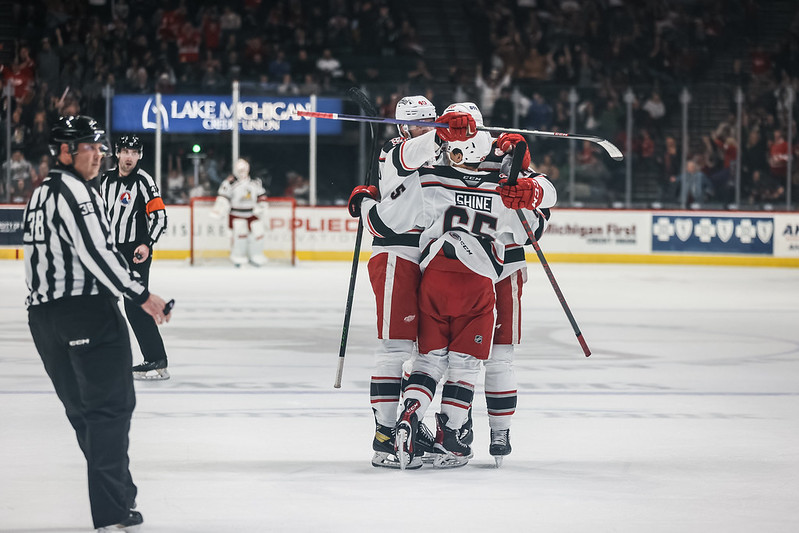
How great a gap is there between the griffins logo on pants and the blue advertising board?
40.5 feet

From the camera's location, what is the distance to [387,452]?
495cm

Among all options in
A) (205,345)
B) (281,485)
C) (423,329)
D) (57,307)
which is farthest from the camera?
(205,345)

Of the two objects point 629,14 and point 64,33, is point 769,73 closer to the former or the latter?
point 629,14

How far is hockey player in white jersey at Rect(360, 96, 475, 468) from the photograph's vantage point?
A: 16.3ft

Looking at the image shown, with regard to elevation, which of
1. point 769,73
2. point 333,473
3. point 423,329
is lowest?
point 333,473

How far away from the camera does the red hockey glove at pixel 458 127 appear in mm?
4719

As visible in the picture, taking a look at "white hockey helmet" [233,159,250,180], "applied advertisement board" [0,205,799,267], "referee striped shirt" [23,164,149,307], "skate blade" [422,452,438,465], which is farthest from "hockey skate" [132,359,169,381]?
"applied advertisement board" [0,205,799,267]

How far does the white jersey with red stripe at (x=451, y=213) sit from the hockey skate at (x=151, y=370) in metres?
2.68

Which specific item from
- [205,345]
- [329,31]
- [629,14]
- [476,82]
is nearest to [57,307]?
[205,345]

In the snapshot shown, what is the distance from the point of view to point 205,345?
8.82m

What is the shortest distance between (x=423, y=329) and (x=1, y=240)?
13107 mm

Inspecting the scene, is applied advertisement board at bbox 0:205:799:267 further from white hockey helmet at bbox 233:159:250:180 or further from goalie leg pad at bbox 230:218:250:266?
white hockey helmet at bbox 233:159:250:180

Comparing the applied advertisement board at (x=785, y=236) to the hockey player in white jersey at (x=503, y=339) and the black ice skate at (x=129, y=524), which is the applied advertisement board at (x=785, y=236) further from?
the black ice skate at (x=129, y=524)

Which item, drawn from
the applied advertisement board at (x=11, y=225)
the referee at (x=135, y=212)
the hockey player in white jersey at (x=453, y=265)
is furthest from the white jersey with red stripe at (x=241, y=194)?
the hockey player in white jersey at (x=453, y=265)
